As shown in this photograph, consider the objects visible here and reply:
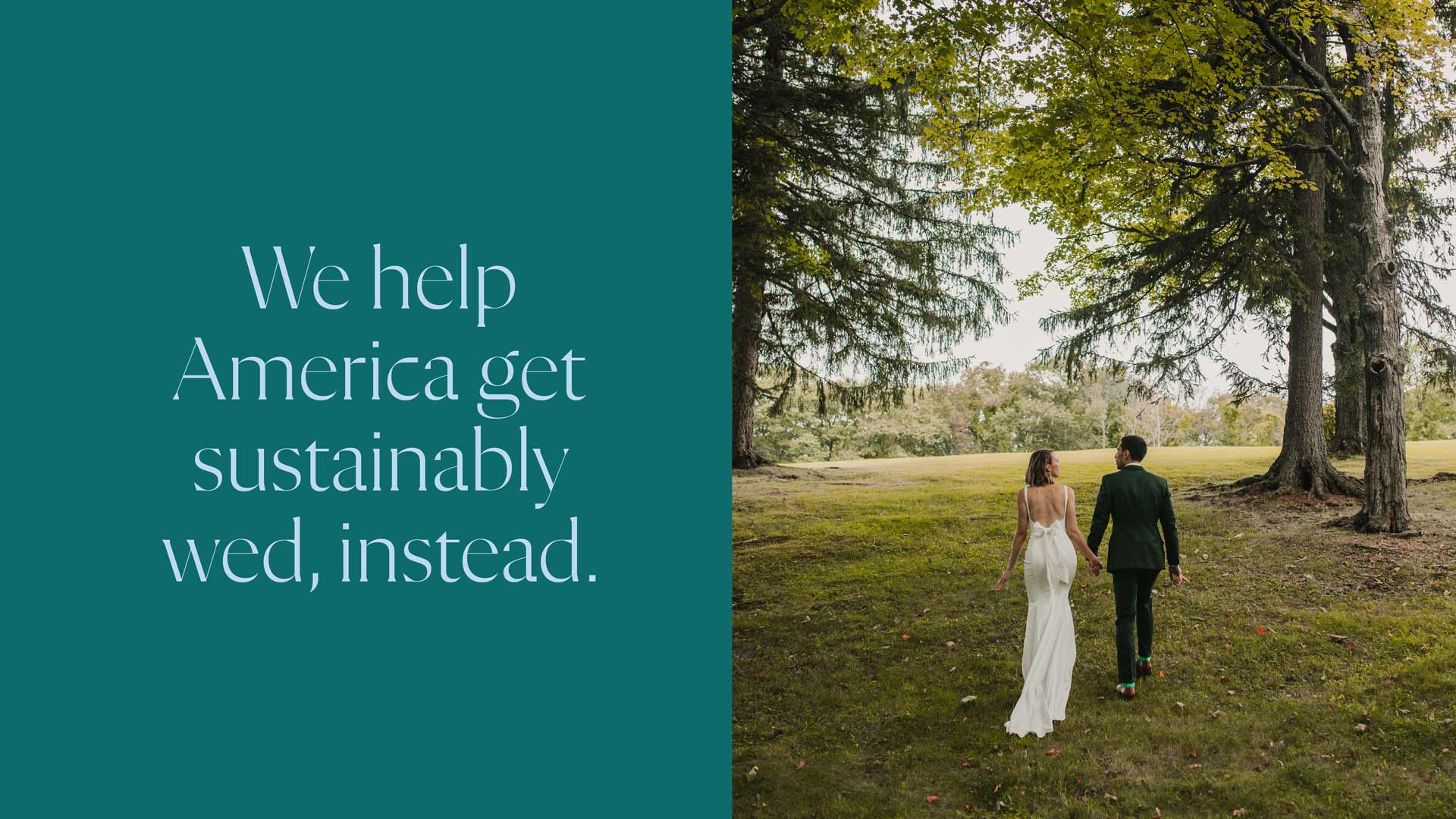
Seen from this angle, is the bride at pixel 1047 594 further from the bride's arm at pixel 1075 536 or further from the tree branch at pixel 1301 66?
the tree branch at pixel 1301 66

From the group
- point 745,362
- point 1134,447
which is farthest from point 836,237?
point 1134,447

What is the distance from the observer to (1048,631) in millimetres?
6707

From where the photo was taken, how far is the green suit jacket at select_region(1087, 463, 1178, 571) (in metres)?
6.80

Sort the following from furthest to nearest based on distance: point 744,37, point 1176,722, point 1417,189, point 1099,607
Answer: point 1417,189, point 744,37, point 1099,607, point 1176,722

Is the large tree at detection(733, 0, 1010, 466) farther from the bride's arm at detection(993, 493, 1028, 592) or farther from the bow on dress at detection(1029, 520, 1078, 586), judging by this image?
the bow on dress at detection(1029, 520, 1078, 586)

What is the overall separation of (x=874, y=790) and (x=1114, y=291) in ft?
42.1

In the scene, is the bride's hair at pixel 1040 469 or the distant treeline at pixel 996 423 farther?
the distant treeline at pixel 996 423

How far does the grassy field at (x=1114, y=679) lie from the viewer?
5.57 metres

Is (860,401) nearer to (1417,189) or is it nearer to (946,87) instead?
(946,87)

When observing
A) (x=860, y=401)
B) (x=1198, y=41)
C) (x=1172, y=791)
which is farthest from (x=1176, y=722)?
(x=860, y=401)

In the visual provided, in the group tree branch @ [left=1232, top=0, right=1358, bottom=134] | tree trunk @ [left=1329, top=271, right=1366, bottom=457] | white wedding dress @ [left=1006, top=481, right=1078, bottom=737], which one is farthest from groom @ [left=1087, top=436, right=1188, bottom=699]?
tree trunk @ [left=1329, top=271, right=1366, bottom=457]

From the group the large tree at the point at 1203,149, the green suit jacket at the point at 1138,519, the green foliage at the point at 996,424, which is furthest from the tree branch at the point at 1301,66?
the green foliage at the point at 996,424

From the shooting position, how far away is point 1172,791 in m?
5.46

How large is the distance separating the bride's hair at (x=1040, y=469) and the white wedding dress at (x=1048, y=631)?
0.20 metres
